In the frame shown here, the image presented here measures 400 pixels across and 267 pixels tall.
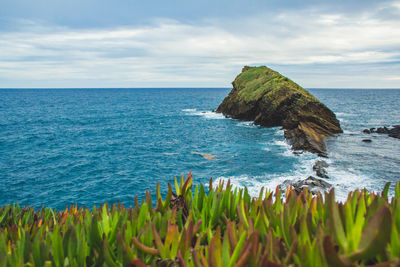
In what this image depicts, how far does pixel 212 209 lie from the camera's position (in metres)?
2.71

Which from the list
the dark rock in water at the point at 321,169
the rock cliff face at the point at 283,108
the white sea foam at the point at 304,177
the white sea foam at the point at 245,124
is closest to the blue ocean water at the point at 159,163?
the white sea foam at the point at 304,177

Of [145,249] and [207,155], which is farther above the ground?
[145,249]

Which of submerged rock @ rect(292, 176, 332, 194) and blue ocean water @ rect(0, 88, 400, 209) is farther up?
submerged rock @ rect(292, 176, 332, 194)

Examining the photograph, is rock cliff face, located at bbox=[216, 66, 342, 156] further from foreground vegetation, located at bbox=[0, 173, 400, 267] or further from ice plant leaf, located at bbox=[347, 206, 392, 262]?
ice plant leaf, located at bbox=[347, 206, 392, 262]

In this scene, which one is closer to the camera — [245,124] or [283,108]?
[283,108]

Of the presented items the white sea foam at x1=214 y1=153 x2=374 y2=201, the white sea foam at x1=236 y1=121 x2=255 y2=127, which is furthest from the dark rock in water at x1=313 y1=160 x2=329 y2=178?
the white sea foam at x1=236 y1=121 x2=255 y2=127

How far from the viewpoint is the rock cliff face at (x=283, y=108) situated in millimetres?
33456

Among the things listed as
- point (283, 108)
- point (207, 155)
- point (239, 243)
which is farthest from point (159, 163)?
point (239, 243)

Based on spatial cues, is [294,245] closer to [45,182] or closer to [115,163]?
[45,182]

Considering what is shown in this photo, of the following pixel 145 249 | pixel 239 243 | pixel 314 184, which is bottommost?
pixel 314 184

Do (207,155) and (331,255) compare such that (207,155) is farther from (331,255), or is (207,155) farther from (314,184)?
(331,255)

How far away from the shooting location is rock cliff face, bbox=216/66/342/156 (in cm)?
3346

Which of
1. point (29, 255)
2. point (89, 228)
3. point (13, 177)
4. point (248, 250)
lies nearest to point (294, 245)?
point (248, 250)

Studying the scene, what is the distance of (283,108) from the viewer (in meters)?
44.1
